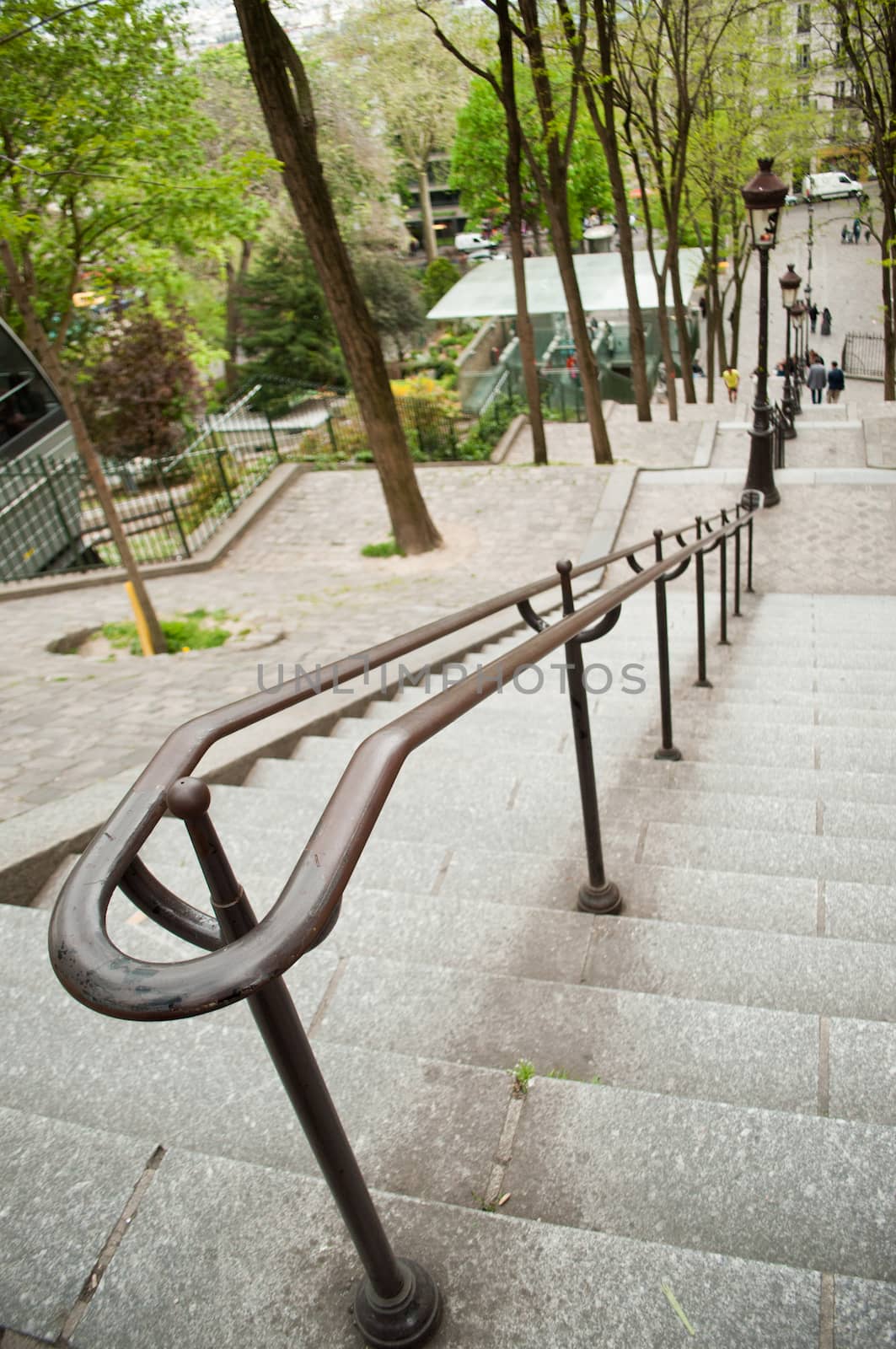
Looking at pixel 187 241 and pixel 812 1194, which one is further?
pixel 187 241

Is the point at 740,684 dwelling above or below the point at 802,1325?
below

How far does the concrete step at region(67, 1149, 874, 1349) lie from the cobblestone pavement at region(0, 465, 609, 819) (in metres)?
2.94

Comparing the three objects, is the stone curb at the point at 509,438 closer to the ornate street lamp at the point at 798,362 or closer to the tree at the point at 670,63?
the tree at the point at 670,63

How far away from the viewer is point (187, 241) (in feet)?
32.8


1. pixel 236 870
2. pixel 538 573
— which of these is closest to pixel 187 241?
pixel 538 573

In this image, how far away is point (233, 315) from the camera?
103ft

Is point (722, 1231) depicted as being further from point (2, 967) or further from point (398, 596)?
point (398, 596)

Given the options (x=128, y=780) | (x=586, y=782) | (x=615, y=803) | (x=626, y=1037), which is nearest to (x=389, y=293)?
(x=128, y=780)

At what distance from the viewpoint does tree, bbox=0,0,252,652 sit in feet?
23.0

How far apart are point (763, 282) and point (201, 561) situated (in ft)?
26.3

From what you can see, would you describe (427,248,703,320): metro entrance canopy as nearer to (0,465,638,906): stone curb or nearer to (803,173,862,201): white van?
(803,173,862,201): white van

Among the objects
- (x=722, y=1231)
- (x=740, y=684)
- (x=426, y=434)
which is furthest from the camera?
(x=426, y=434)

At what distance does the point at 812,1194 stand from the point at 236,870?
2026 millimetres

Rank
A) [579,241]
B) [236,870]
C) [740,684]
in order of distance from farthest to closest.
Answer: [579,241] < [740,684] < [236,870]
